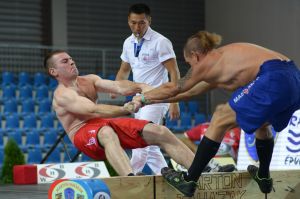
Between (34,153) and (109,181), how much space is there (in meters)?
7.69

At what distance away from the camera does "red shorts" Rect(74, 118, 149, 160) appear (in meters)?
6.06

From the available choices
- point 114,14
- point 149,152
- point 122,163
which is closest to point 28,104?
point 114,14

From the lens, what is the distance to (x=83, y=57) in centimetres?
1616

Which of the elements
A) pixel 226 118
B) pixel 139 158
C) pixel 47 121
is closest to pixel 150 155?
pixel 139 158

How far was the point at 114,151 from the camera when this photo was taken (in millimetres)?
5871

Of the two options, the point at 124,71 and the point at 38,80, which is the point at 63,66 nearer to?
the point at 124,71

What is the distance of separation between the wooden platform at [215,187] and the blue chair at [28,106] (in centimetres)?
858

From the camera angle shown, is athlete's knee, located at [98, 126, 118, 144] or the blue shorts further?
athlete's knee, located at [98, 126, 118, 144]

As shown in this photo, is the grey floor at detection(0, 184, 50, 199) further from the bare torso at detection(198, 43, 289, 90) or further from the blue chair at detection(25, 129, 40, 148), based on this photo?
the blue chair at detection(25, 129, 40, 148)

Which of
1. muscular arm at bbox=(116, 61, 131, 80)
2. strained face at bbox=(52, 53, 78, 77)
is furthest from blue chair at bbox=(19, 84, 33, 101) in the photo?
strained face at bbox=(52, 53, 78, 77)

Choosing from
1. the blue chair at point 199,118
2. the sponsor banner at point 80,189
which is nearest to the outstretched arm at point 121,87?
the sponsor banner at point 80,189

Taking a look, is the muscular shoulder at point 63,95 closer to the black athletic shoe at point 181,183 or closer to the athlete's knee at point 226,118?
the black athletic shoe at point 181,183

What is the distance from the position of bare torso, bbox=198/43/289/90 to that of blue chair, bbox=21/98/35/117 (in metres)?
8.87

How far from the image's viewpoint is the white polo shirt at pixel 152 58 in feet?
24.1
